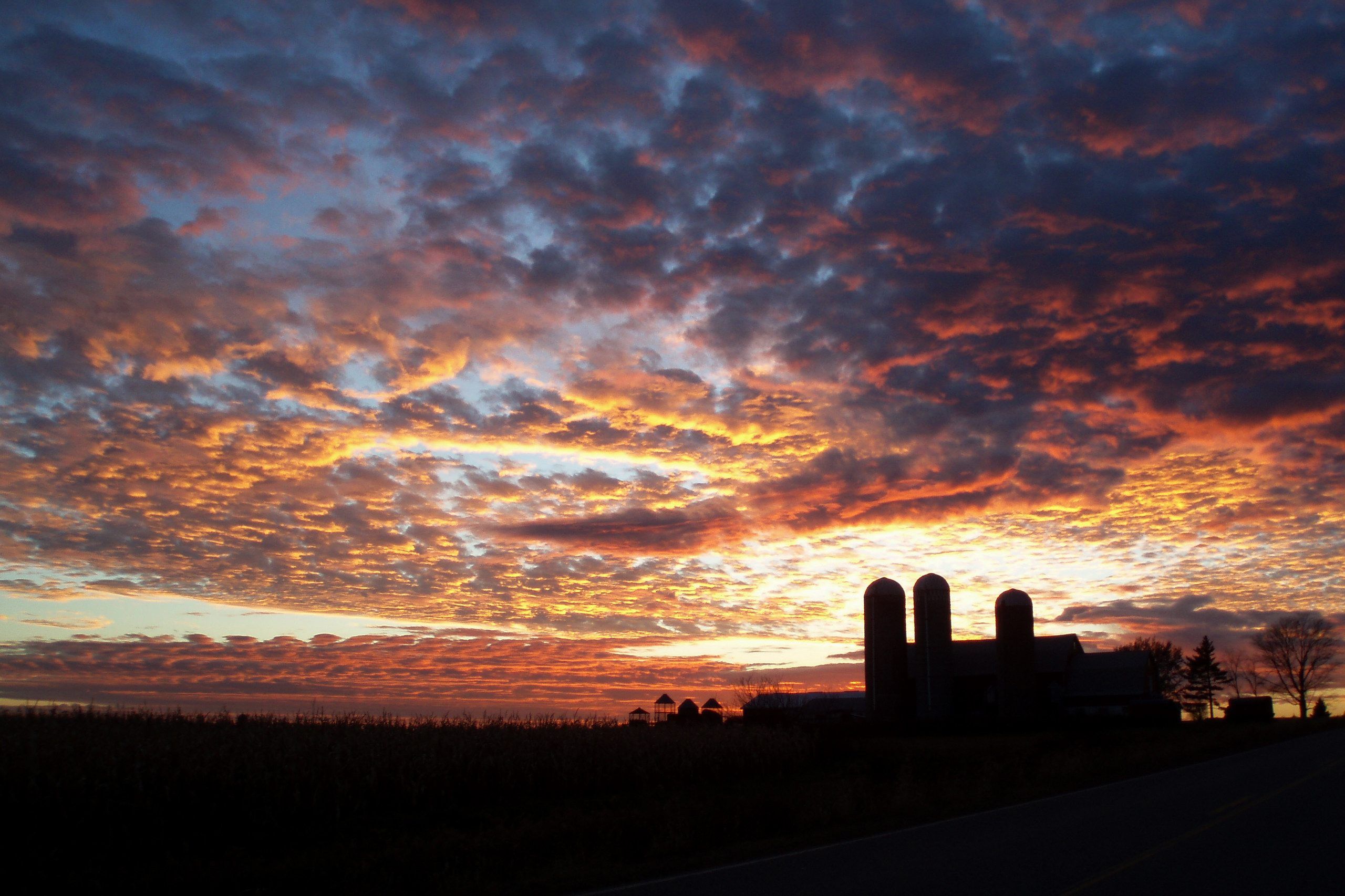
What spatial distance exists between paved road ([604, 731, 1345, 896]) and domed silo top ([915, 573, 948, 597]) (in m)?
51.7

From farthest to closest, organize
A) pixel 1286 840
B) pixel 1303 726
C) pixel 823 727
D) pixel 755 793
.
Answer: pixel 1303 726 < pixel 823 727 < pixel 755 793 < pixel 1286 840

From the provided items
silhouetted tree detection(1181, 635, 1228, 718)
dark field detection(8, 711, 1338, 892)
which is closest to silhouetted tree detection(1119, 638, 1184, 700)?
silhouetted tree detection(1181, 635, 1228, 718)

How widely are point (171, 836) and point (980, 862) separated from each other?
52.8 feet

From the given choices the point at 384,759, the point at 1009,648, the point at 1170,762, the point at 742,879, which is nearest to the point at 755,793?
the point at 384,759

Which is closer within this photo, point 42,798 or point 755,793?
point 42,798

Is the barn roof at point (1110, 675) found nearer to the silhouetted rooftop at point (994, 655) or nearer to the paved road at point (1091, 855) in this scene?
the silhouetted rooftop at point (994, 655)

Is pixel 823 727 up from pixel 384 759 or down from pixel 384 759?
down

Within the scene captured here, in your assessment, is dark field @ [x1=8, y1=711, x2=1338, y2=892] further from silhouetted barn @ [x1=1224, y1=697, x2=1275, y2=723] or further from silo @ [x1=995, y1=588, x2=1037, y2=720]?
silhouetted barn @ [x1=1224, y1=697, x2=1275, y2=723]

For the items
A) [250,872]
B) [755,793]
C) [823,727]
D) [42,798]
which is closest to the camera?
[250,872]

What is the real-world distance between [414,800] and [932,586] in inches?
2167

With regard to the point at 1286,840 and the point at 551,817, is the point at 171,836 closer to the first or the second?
the point at 551,817

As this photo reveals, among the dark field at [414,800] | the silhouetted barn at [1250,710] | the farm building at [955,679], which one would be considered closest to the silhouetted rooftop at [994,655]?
the farm building at [955,679]

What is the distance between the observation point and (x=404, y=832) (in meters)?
21.3

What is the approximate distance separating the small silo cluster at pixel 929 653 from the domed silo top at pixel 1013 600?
4cm
